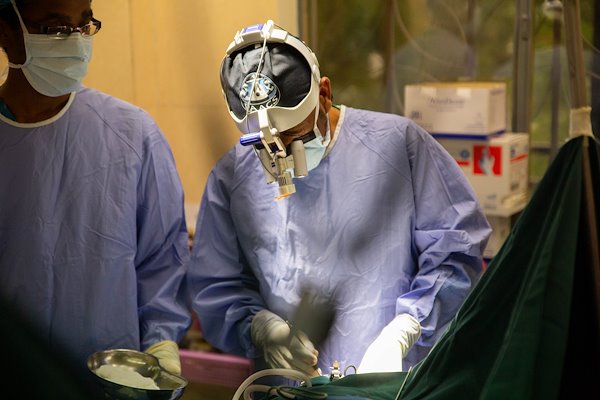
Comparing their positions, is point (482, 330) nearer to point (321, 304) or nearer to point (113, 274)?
point (321, 304)

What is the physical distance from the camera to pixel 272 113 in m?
1.62

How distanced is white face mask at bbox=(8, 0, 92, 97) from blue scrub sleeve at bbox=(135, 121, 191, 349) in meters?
0.21

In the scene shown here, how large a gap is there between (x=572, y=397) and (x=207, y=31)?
4.07 ft

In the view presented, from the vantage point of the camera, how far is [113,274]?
180 centimetres

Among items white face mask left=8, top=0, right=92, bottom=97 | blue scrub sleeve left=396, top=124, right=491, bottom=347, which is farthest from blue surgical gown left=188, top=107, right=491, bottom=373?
white face mask left=8, top=0, right=92, bottom=97

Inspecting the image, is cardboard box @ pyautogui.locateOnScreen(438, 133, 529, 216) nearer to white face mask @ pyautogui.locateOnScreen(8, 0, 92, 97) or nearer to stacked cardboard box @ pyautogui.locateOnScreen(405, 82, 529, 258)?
stacked cardboard box @ pyautogui.locateOnScreen(405, 82, 529, 258)

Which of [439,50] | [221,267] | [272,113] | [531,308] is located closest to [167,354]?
[221,267]

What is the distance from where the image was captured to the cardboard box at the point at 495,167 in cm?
193

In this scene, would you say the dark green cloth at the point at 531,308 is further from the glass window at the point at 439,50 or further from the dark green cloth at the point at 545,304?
the glass window at the point at 439,50

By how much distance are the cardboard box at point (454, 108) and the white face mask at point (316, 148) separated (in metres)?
0.30

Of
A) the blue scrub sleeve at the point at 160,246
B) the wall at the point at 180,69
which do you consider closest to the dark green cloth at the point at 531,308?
the blue scrub sleeve at the point at 160,246

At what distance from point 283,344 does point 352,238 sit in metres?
0.28

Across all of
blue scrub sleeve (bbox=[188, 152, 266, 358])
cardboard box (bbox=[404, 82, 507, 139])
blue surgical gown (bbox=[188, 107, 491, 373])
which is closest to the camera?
blue surgical gown (bbox=[188, 107, 491, 373])

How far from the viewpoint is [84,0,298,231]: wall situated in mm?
1977
